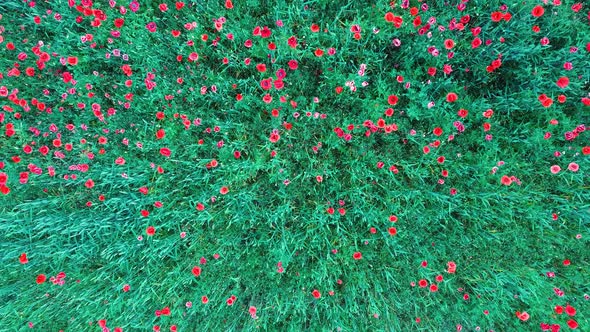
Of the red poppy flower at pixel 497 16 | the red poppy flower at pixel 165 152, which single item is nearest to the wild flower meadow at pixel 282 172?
the red poppy flower at pixel 165 152

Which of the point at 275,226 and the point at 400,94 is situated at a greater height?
the point at 400,94

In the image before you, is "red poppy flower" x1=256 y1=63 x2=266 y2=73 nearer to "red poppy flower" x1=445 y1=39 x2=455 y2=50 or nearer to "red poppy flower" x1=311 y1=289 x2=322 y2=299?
"red poppy flower" x1=445 y1=39 x2=455 y2=50

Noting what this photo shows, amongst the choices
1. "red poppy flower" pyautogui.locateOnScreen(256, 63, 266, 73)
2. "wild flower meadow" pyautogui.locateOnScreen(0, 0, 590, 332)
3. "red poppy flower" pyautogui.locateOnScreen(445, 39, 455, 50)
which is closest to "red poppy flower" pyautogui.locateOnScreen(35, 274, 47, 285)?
"wild flower meadow" pyautogui.locateOnScreen(0, 0, 590, 332)

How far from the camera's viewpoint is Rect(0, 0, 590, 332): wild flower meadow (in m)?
2.14

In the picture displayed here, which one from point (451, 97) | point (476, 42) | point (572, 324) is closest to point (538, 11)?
point (476, 42)

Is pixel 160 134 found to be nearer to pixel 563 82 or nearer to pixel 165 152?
pixel 165 152

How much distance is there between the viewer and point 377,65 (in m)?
2.22

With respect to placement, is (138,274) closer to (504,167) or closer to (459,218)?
(459,218)

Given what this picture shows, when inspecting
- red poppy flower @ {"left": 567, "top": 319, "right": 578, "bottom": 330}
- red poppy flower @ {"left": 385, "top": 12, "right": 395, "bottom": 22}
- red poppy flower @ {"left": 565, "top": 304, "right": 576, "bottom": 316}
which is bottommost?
red poppy flower @ {"left": 567, "top": 319, "right": 578, "bottom": 330}

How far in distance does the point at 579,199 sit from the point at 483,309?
3.03 ft

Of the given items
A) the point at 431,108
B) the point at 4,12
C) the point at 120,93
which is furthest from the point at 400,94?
the point at 4,12

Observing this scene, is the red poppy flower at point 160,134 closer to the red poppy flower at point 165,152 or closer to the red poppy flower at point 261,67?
the red poppy flower at point 165,152

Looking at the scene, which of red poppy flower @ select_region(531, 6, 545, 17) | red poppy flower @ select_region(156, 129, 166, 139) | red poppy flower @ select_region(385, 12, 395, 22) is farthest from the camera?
red poppy flower @ select_region(156, 129, 166, 139)

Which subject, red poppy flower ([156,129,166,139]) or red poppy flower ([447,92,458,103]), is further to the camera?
red poppy flower ([156,129,166,139])
